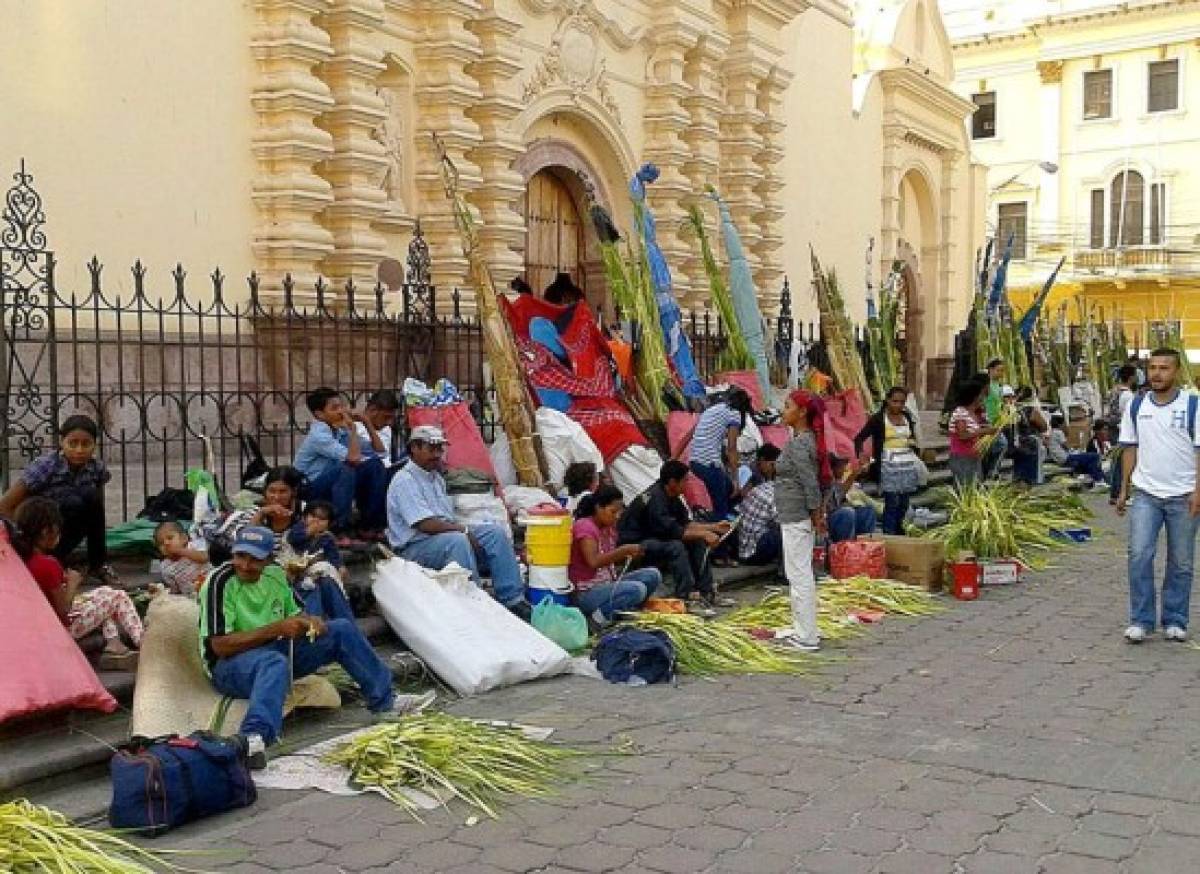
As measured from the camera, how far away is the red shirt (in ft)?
17.9

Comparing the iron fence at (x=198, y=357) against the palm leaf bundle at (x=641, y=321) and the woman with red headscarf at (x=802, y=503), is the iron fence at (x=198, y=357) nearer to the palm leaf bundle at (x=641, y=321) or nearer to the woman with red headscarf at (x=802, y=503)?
the palm leaf bundle at (x=641, y=321)

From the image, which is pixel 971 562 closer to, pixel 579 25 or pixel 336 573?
pixel 336 573

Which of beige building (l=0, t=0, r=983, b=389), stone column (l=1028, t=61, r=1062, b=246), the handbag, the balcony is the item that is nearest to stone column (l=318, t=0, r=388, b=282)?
beige building (l=0, t=0, r=983, b=389)

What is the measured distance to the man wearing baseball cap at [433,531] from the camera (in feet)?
23.7

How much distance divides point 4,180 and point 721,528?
18.8ft

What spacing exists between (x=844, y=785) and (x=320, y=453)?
4.23 meters

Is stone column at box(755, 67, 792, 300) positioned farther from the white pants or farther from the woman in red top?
the woman in red top

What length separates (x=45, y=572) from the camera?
5496 millimetres

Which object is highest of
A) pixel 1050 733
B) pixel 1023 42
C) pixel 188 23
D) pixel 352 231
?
pixel 1023 42

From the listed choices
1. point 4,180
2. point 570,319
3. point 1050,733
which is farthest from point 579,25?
point 1050,733

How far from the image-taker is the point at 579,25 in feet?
48.9

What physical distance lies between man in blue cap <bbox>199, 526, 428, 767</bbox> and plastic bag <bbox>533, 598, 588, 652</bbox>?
165 centimetres

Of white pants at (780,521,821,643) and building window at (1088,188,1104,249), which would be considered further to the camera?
building window at (1088,188,1104,249)

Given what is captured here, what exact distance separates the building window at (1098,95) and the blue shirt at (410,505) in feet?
112
